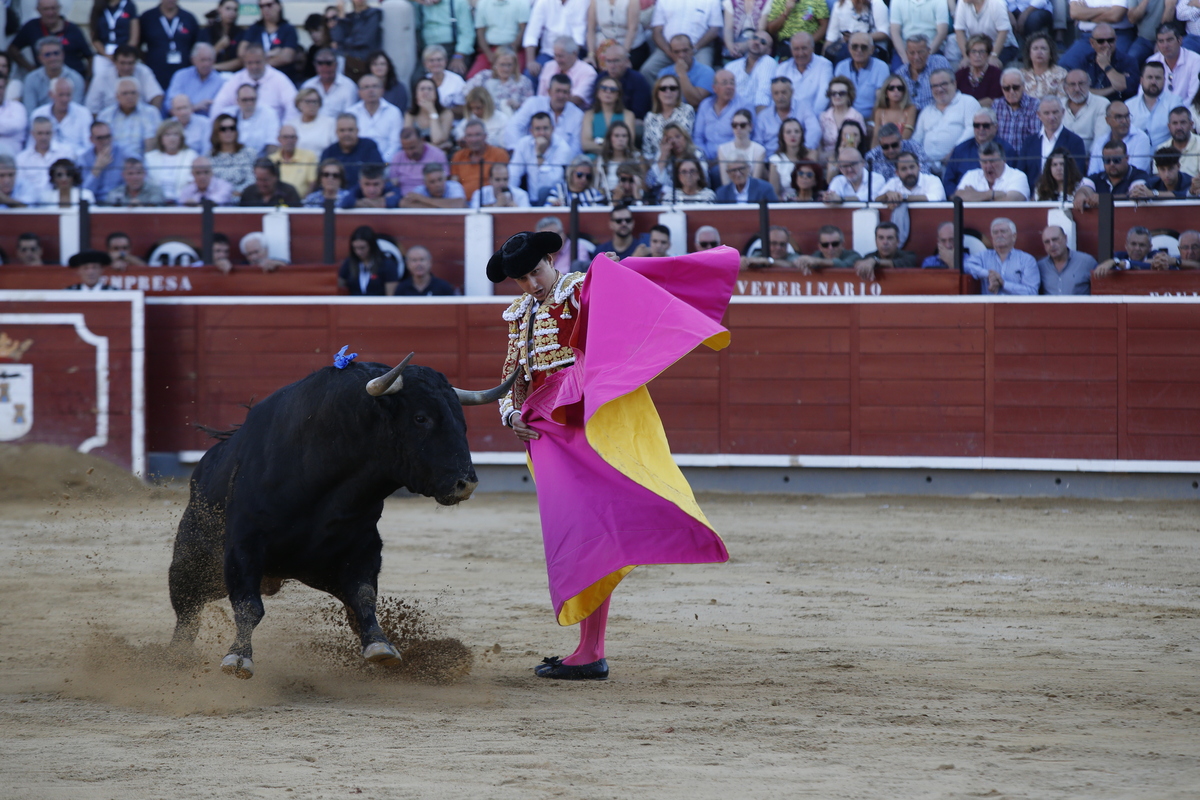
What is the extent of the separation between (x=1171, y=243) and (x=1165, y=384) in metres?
0.78

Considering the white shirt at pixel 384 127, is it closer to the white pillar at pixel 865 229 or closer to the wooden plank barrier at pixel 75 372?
the wooden plank barrier at pixel 75 372

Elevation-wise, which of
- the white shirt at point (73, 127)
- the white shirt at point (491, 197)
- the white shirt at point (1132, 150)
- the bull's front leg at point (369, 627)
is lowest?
the bull's front leg at point (369, 627)

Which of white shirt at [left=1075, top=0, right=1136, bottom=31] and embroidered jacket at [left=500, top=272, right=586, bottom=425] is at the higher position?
white shirt at [left=1075, top=0, right=1136, bottom=31]

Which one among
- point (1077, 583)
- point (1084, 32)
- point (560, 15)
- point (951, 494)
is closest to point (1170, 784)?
→ point (1077, 583)

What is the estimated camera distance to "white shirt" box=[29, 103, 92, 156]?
863 cm

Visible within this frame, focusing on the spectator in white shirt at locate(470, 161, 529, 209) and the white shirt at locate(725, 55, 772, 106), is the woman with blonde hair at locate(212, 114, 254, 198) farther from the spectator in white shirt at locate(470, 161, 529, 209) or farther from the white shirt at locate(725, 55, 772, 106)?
the white shirt at locate(725, 55, 772, 106)

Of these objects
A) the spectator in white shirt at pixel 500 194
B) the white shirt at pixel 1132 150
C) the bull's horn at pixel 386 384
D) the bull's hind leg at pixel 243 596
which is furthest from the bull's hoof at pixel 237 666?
the white shirt at pixel 1132 150

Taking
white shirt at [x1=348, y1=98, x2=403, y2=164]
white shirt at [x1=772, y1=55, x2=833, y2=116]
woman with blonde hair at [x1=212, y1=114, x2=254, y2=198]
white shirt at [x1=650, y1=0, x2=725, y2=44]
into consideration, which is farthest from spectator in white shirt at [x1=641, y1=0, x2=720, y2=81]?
woman with blonde hair at [x1=212, y1=114, x2=254, y2=198]

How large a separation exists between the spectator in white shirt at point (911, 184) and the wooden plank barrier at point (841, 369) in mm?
624

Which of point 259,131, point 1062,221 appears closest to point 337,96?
point 259,131

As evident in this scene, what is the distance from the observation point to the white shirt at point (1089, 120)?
7.08 meters

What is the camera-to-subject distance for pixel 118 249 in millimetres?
8211

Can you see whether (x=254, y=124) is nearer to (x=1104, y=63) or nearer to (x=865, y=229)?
(x=865, y=229)

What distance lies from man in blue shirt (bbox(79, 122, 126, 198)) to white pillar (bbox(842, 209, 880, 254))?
464 cm
